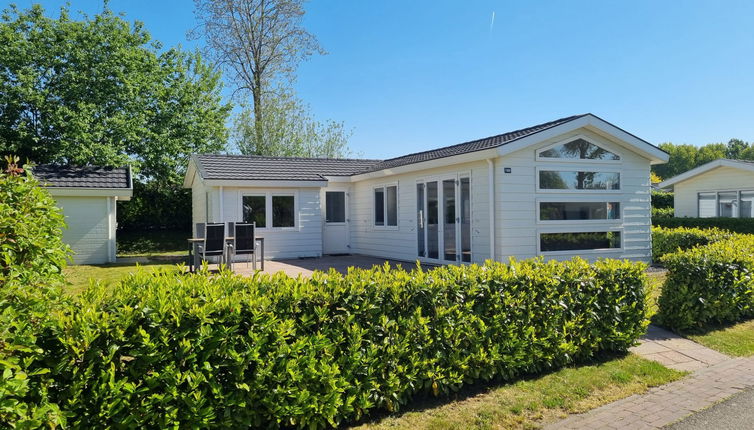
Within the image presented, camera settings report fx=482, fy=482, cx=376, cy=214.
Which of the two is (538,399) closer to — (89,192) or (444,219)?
(444,219)

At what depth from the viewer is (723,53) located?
47.0ft

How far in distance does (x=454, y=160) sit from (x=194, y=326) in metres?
8.90

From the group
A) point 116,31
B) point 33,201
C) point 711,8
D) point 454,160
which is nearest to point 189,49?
point 116,31

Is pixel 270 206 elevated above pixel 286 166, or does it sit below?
below

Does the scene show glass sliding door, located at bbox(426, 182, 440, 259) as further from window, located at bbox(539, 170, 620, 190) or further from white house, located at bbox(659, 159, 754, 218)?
white house, located at bbox(659, 159, 754, 218)

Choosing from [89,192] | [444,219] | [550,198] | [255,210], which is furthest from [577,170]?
[89,192]

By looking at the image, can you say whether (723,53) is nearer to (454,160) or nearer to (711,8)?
(711,8)

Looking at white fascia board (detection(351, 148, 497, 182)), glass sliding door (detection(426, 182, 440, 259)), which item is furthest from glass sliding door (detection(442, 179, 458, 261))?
white fascia board (detection(351, 148, 497, 182))

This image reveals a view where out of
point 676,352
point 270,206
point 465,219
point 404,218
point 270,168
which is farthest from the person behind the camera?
point 270,168

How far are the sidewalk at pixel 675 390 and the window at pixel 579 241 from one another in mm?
4577

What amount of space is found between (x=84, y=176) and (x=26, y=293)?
15830 millimetres

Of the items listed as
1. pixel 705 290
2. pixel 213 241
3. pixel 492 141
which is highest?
pixel 492 141

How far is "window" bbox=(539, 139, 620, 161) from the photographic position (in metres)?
11.1

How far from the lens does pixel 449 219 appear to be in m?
12.2
